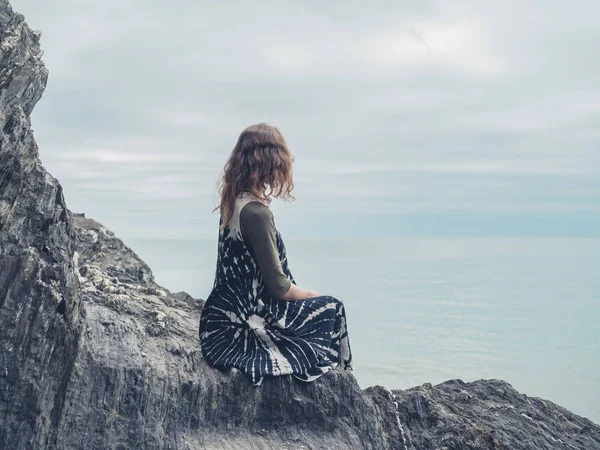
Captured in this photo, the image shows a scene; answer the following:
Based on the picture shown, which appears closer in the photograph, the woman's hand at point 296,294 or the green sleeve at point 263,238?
the green sleeve at point 263,238

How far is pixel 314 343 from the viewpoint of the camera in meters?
6.03

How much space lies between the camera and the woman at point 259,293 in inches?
224

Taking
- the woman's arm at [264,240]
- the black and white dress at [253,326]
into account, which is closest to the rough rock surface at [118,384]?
the black and white dress at [253,326]

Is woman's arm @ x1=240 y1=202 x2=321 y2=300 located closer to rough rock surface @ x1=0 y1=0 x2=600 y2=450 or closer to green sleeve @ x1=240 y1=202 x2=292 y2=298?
green sleeve @ x1=240 y1=202 x2=292 y2=298

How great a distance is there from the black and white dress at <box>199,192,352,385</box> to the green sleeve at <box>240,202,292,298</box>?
13cm

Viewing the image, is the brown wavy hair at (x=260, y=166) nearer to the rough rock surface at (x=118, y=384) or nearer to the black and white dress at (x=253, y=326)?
the black and white dress at (x=253, y=326)

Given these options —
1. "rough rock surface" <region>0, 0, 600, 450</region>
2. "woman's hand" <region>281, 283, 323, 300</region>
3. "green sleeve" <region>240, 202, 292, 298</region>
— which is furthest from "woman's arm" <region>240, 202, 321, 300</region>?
"rough rock surface" <region>0, 0, 600, 450</region>

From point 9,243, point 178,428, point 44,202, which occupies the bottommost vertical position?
point 178,428

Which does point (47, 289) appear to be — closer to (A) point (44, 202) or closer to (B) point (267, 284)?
(A) point (44, 202)

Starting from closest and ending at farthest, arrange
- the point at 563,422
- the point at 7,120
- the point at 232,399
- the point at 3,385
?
the point at 3,385 < the point at 7,120 < the point at 232,399 < the point at 563,422

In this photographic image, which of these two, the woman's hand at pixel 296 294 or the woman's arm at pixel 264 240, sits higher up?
the woman's arm at pixel 264 240

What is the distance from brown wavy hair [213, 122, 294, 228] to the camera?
569 centimetres

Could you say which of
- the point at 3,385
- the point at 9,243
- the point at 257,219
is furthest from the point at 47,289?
the point at 257,219

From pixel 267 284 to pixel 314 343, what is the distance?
722mm
